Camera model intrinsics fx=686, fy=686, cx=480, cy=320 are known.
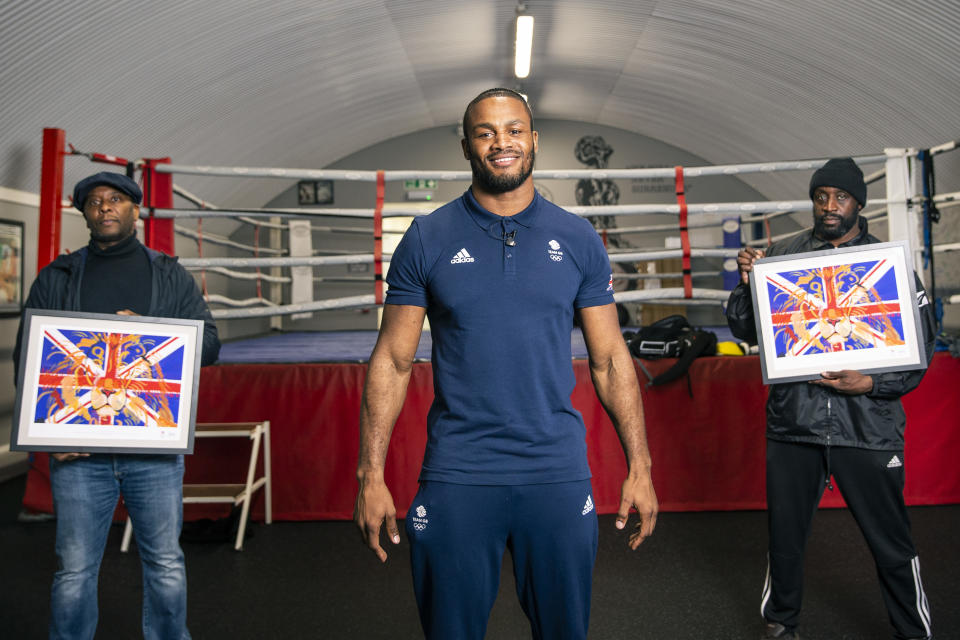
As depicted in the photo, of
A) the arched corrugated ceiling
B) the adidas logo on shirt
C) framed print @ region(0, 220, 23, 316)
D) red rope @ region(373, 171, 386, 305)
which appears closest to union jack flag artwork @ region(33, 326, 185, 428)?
the adidas logo on shirt

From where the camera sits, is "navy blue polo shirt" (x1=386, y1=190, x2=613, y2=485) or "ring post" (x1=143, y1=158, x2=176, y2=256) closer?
"navy blue polo shirt" (x1=386, y1=190, x2=613, y2=485)

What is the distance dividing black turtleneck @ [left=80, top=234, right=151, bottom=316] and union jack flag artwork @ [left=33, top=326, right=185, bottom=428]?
0.12m

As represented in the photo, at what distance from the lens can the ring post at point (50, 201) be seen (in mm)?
3656

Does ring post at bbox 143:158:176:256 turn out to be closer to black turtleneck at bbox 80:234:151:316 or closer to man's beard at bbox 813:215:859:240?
black turtleneck at bbox 80:234:151:316

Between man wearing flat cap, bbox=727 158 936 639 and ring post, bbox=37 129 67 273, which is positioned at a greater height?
ring post, bbox=37 129 67 273

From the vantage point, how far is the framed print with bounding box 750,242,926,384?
2260 mm

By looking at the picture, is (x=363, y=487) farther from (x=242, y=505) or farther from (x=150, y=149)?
(x=150, y=149)

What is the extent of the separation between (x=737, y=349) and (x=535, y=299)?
112 inches

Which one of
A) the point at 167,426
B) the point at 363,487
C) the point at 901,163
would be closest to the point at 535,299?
the point at 363,487

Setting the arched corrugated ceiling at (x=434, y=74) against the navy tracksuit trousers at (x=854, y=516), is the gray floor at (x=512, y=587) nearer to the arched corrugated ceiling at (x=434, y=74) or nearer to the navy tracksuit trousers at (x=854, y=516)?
the navy tracksuit trousers at (x=854, y=516)

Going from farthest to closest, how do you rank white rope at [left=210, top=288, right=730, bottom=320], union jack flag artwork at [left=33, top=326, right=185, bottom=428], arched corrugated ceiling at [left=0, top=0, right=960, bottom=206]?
1. arched corrugated ceiling at [left=0, top=0, right=960, bottom=206]
2. white rope at [left=210, top=288, right=730, bottom=320]
3. union jack flag artwork at [left=33, top=326, right=185, bottom=428]

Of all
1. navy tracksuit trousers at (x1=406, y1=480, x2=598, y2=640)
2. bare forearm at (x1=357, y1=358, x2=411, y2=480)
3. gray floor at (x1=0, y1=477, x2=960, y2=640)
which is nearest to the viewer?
navy tracksuit trousers at (x1=406, y1=480, x2=598, y2=640)

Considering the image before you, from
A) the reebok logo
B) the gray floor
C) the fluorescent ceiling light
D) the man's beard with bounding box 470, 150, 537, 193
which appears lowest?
the gray floor

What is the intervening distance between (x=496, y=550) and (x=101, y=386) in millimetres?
1357
